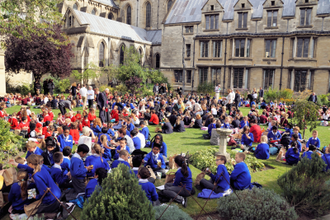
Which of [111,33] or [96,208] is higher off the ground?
[111,33]

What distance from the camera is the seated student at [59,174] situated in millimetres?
6434

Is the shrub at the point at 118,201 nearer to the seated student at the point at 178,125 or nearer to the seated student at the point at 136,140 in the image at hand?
the seated student at the point at 136,140

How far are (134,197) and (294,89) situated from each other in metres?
30.1

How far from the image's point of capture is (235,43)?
31531 millimetres

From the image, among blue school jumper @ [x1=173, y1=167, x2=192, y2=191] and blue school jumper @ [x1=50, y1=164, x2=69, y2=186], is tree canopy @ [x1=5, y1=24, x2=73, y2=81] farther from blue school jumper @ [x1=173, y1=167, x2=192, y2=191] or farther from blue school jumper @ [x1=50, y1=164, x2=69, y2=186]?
blue school jumper @ [x1=173, y1=167, x2=192, y2=191]

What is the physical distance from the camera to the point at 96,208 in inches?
150

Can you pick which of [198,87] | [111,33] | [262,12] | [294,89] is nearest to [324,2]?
[262,12]

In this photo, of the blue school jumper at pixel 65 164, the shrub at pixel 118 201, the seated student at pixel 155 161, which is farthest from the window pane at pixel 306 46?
the shrub at pixel 118 201

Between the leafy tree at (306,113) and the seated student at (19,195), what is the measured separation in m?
11.2

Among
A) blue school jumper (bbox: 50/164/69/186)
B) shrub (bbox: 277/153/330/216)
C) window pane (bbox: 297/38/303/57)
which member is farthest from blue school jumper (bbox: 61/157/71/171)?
window pane (bbox: 297/38/303/57)

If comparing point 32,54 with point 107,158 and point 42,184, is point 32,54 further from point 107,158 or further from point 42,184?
point 42,184

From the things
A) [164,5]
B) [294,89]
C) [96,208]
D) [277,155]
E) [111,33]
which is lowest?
[277,155]

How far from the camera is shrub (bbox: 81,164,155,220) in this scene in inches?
151

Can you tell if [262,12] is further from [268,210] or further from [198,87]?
[268,210]
